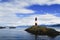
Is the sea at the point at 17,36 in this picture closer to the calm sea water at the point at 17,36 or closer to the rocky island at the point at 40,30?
the calm sea water at the point at 17,36

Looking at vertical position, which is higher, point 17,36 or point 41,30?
point 41,30

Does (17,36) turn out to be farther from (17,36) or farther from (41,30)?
(41,30)

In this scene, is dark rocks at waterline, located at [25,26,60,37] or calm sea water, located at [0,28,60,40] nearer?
dark rocks at waterline, located at [25,26,60,37]

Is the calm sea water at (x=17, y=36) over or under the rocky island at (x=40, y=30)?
under

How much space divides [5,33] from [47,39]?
139 inches

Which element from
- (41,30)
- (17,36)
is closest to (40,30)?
(41,30)

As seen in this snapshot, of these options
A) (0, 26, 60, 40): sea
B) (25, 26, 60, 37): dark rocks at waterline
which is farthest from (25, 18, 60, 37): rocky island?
(0, 26, 60, 40): sea

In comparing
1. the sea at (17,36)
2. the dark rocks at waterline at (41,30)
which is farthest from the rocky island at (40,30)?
the sea at (17,36)

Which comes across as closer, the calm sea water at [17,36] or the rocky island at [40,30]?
the rocky island at [40,30]

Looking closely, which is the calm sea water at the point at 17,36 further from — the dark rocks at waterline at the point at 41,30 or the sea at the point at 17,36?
the dark rocks at waterline at the point at 41,30

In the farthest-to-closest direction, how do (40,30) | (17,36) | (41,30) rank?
(17,36) < (41,30) < (40,30)

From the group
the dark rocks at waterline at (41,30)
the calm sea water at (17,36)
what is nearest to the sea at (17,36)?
the calm sea water at (17,36)

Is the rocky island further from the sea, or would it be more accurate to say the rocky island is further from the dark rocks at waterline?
the sea

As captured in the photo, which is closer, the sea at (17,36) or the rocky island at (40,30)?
the rocky island at (40,30)
